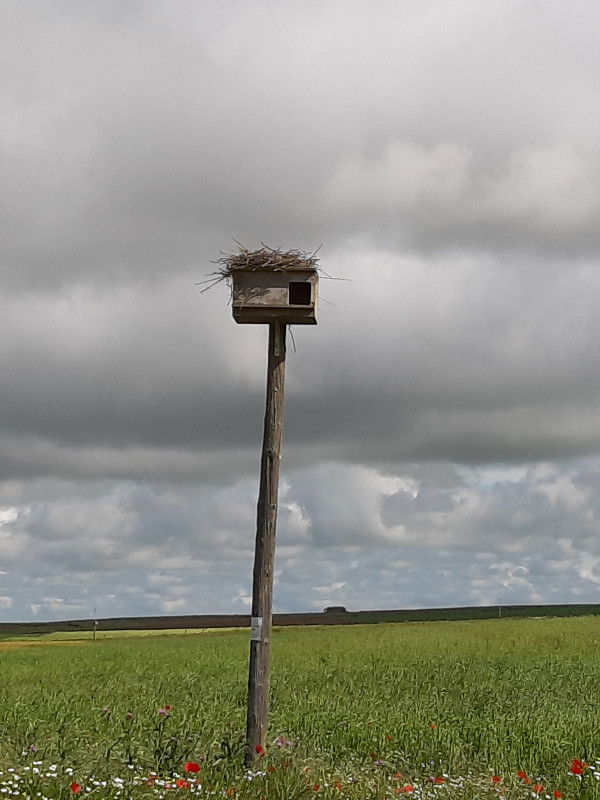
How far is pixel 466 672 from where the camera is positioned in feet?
65.7

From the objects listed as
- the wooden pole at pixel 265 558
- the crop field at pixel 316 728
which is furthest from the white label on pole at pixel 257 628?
the crop field at pixel 316 728

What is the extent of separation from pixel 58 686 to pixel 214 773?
9.73 metres

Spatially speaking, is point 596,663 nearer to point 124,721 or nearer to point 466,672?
point 466,672

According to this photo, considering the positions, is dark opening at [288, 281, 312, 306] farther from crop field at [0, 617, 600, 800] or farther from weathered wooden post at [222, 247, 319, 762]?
crop field at [0, 617, 600, 800]

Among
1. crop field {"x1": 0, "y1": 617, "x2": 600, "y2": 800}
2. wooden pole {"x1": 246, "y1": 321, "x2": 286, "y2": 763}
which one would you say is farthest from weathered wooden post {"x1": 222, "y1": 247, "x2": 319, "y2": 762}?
crop field {"x1": 0, "y1": 617, "x2": 600, "y2": 800}

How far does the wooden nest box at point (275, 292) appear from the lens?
10.4 meters

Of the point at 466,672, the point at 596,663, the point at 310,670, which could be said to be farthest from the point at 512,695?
the point at 596,663

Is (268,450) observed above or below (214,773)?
above

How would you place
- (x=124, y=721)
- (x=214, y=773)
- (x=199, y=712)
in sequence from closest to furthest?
1. (x=214, y=773)
2. (x=124, y=721)
3. (x=199, y=712)

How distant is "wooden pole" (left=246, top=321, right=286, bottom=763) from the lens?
9750 mm

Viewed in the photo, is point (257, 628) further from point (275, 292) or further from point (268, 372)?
point (275, 292)

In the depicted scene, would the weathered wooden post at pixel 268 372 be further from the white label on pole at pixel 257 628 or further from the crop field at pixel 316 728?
the crop field at pixel 316 728

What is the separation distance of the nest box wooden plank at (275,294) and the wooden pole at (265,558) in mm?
277

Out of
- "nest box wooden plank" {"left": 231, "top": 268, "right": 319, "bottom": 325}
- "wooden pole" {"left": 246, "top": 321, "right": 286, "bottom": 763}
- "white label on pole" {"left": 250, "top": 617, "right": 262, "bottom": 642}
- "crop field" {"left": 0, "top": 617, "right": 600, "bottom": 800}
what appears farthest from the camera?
"nest box wooden plank" {"left": 231, "top": 268, "right": 319, "bottom": 325}
